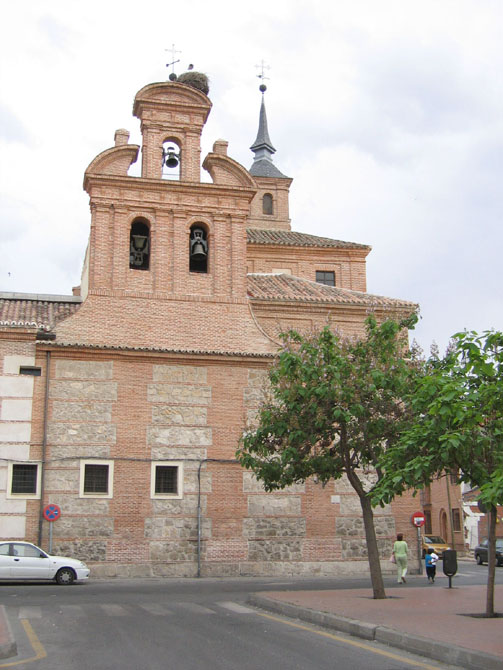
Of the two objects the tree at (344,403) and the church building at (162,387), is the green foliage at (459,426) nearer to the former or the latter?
the tree at (344,403)

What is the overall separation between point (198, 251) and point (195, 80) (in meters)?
6.55

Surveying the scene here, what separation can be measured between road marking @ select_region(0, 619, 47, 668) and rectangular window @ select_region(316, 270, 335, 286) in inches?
892

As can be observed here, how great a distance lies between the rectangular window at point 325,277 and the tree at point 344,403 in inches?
615

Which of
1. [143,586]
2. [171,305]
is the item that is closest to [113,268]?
[171,305]

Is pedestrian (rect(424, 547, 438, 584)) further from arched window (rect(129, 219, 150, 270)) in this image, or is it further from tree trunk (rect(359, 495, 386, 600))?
arched window (rect(129, 219, 150, 270))

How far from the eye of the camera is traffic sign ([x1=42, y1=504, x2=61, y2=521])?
21.2 metres

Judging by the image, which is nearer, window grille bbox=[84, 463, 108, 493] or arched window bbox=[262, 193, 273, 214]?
window grille bbox=[84, 463, 108, 493]

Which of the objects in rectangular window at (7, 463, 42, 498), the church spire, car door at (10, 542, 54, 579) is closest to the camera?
car door at (10, 542, 54, 579)

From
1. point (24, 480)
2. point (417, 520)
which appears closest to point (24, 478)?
point (24, 480)

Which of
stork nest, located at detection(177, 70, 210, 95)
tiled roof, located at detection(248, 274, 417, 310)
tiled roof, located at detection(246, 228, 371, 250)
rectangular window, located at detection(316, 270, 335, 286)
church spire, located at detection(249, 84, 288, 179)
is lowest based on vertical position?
tiled roof, located at detection(248, 274, 417, 310)

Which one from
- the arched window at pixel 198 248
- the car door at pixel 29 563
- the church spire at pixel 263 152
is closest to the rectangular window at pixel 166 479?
the car door at pixel 29 563

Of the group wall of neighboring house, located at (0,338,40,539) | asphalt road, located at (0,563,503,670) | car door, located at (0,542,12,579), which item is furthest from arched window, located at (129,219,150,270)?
asphalt road, located at (0,563,503,670)

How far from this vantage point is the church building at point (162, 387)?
864 inches

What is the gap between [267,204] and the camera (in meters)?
40.3
